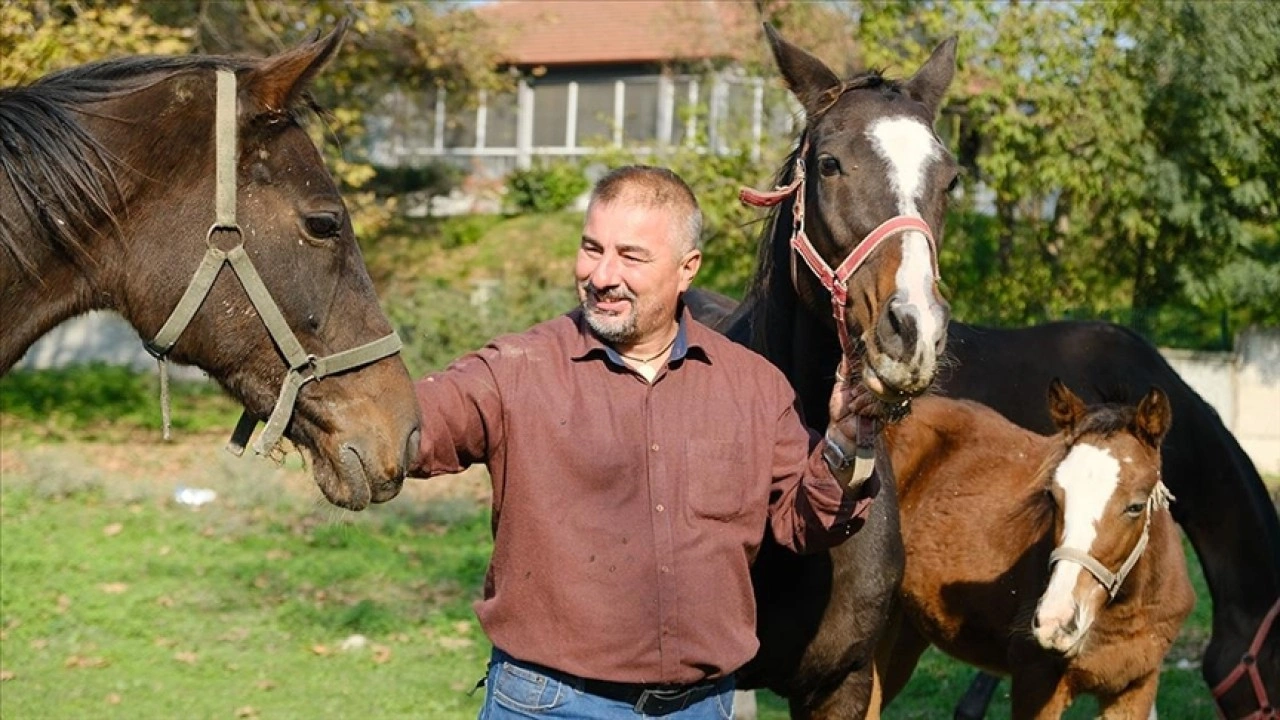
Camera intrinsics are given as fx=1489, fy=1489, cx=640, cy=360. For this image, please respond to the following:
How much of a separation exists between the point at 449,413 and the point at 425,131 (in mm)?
30397

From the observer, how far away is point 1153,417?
5.42 meters

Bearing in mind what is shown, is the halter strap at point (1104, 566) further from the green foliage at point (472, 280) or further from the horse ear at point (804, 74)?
the green foliage at point (472, 280)

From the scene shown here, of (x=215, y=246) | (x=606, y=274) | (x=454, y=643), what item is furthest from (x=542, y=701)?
(x=454, y=643)

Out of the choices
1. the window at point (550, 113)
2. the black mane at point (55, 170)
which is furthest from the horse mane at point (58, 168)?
the window at point (550, 113)

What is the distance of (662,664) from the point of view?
3.14 m

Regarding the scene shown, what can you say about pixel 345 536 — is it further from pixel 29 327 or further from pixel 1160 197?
pixel 1160 197

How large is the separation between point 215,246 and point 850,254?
59.7 inches

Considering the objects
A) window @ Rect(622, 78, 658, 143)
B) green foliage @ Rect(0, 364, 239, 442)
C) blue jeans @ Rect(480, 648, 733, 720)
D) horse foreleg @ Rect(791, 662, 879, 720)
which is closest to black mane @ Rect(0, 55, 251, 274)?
blue jeans @ Rect(480, 648, 733, 720)

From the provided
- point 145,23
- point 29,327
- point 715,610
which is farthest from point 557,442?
point 145,23

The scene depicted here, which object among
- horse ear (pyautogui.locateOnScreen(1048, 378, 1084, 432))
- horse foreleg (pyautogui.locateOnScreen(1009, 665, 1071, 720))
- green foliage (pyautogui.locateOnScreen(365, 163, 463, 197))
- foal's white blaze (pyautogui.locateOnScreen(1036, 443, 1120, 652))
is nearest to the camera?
foal's white blaze (pyautogui.locateOnScreen(1036, 443, 1120, 652))

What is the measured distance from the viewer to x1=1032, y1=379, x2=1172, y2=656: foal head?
505 cm

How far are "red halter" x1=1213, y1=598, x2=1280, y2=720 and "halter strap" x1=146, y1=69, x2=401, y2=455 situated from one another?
14.7 ft

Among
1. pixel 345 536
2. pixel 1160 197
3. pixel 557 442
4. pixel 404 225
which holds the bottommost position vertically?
pixel 404 225

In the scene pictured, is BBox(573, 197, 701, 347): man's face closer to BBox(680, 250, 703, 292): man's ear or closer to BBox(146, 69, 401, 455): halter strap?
BBox(680, 250, 703, 292): man's ear
